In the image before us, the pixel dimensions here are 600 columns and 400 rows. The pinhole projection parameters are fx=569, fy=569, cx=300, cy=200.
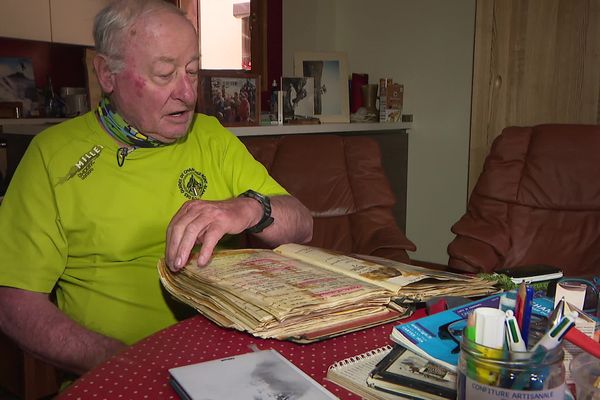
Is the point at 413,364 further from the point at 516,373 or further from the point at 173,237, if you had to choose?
the point at 173,237

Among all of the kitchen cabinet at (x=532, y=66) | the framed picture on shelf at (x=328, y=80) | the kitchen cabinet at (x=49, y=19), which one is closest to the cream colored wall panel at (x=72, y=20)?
the kitchen cabinet at (x=49, y=19)

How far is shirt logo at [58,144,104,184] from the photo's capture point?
49.8 inches

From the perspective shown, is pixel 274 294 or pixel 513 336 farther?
pixel 274 294

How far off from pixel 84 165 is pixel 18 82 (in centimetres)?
286

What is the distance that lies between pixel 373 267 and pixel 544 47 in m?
2.92

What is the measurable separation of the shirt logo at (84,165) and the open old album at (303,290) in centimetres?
40

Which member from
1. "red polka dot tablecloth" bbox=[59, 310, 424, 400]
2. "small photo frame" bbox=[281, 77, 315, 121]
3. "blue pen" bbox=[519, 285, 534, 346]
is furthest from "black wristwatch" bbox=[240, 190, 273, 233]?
"small photo frame" bbox=[281, 77, 315, 121]

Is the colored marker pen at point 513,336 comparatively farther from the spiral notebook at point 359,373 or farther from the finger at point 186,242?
the finger at point 186,242

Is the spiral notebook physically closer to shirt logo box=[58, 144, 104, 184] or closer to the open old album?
the open old album

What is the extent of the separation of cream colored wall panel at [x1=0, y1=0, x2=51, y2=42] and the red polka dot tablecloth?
10.1ft

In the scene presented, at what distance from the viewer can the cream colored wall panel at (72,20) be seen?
3568mm

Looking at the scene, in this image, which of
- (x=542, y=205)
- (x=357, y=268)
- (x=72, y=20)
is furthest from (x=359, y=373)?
(x=72, y=20)

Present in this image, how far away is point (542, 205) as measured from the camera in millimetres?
2469

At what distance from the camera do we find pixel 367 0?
4086 mm
